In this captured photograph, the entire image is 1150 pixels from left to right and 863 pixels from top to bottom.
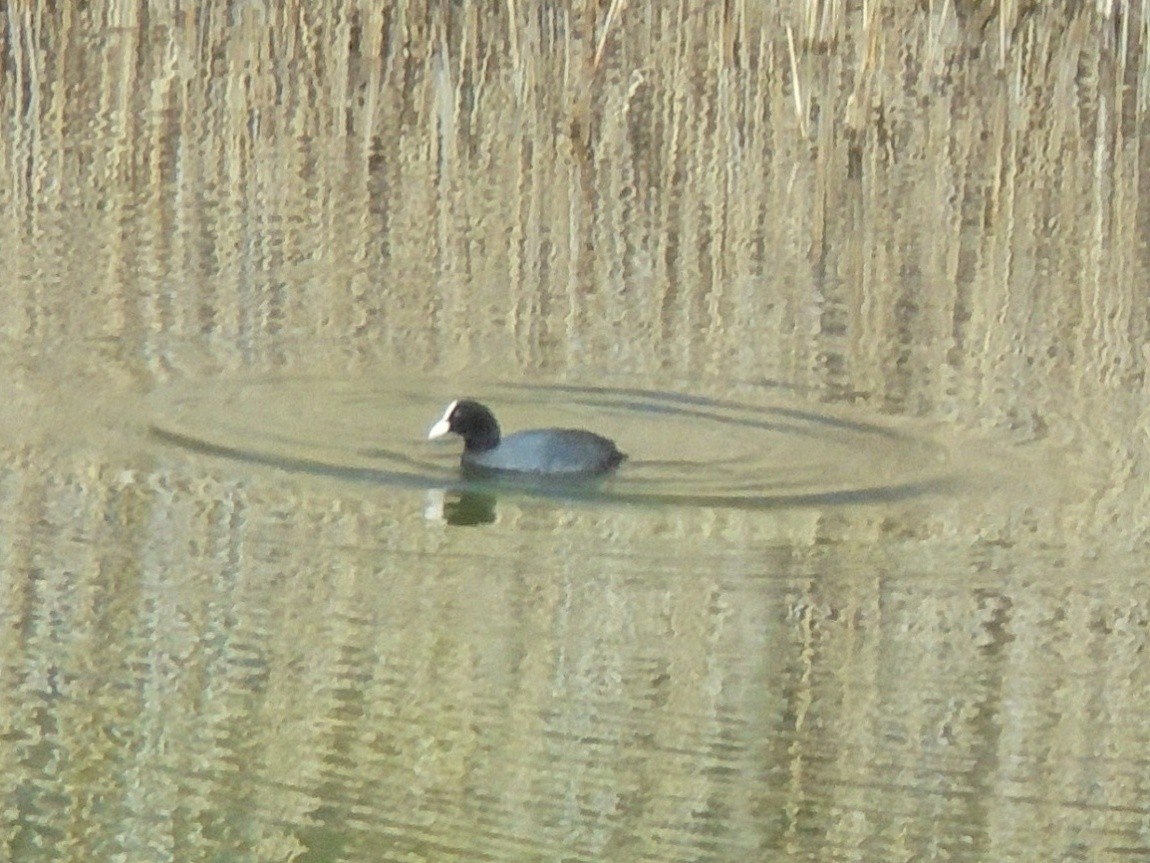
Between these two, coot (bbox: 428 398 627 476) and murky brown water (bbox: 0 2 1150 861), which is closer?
murky brown water (bbox: 0 2 1150 861)

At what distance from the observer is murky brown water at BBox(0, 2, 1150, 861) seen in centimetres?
482

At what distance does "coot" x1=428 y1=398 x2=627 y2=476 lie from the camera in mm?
6809

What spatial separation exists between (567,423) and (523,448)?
0.58m

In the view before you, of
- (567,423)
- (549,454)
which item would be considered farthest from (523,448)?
(567,423)

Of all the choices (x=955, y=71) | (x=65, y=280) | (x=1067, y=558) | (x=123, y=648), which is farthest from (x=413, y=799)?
(x=955, y=71)

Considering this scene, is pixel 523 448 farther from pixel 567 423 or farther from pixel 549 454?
pixel 567 423

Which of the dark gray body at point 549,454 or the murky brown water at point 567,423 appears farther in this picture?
the dark gray body at point 549,454

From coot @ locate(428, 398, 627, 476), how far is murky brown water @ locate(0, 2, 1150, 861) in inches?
3.8

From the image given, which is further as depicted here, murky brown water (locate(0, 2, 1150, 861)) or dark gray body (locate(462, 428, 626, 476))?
dark gray body (locate(462, 428, 626, 476))

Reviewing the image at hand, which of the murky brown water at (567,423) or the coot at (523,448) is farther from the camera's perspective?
the coot at (523,448)

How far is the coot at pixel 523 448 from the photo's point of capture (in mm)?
6809

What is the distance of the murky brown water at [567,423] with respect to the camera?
15.8 feet

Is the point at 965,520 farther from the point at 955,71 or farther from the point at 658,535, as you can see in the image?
the point at 955,71

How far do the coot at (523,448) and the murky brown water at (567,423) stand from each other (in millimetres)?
96
